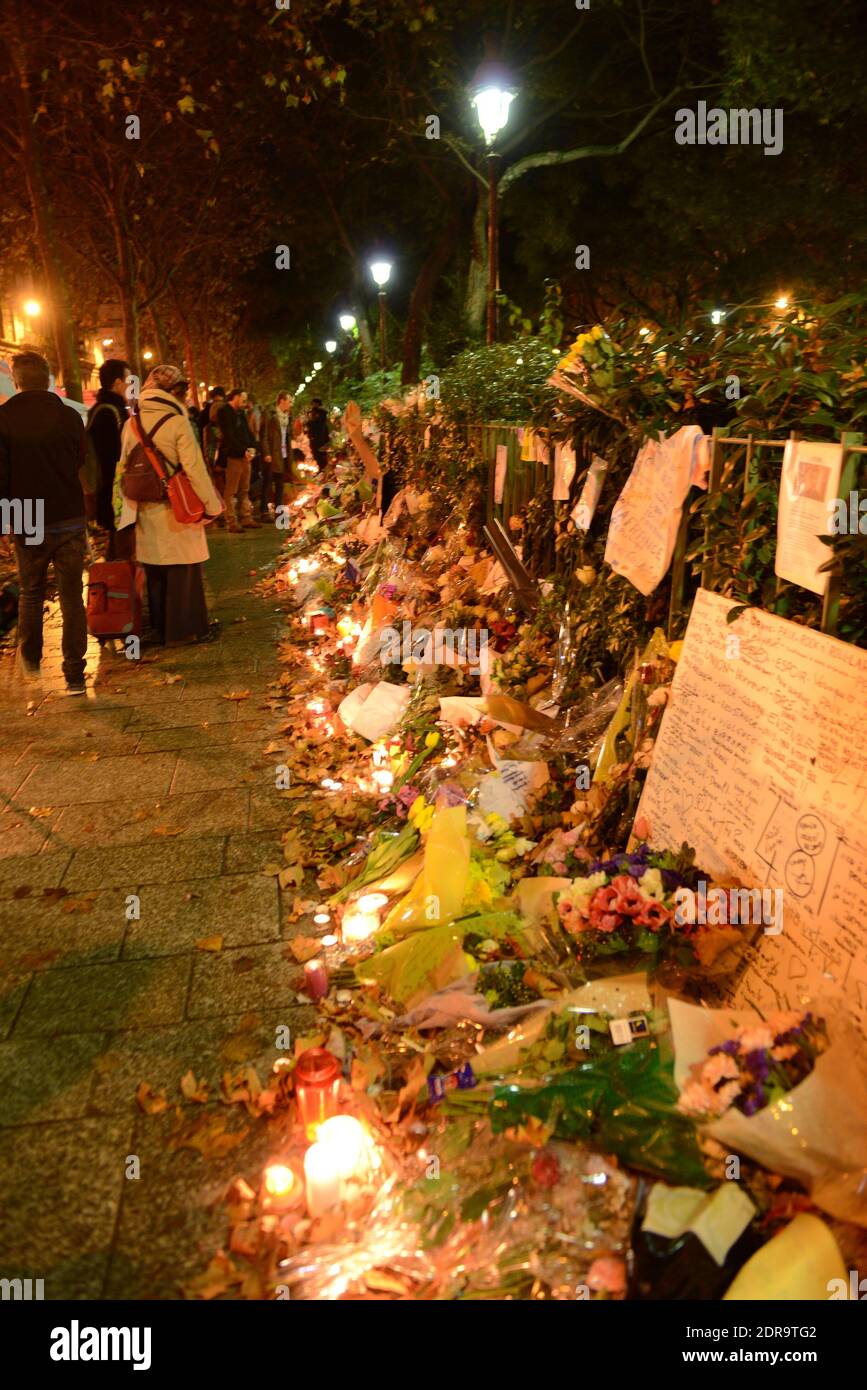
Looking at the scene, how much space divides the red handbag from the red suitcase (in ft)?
2.13

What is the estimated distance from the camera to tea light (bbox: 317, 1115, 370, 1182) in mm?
2500

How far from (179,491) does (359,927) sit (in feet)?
15.3

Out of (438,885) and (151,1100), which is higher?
(438,885)

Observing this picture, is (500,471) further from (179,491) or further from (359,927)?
(359,927)

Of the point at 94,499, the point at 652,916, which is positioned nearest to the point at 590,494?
the point at 652,916

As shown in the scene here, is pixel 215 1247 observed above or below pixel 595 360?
below

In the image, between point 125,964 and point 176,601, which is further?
point 176,601

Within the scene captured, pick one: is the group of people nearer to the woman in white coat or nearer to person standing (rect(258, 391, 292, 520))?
the woman in white coat

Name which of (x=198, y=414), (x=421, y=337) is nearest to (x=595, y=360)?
(x=198, y=414)

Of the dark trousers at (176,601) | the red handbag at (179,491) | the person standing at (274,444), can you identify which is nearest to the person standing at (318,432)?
the person standing at (274,444)

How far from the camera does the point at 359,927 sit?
3736mm
